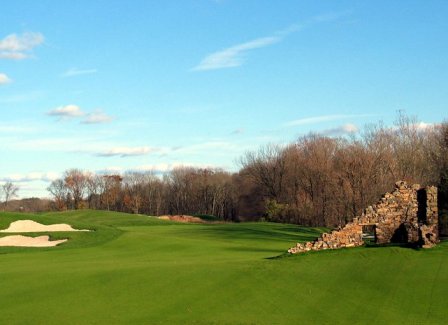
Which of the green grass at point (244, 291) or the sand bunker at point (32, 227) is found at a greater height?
the sand bunker at point (32, 227)

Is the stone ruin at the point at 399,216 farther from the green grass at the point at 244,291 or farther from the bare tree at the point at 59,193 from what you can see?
the bare tree at the point at 59,193

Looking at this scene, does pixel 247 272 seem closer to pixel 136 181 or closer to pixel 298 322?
pixel 298 322

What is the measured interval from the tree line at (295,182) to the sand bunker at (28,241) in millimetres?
25937

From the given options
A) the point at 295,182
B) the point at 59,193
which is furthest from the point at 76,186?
the point at 295,182

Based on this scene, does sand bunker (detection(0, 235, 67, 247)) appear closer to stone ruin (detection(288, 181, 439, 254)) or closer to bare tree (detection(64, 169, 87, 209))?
stone ruin (detection(288, 181, 439, 254))

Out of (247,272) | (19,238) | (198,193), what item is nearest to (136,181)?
(198,193)

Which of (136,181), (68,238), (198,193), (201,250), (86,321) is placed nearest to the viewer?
(86,321)

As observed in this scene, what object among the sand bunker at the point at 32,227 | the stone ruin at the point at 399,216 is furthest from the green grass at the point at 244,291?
the sand bunker at the point at 32,227

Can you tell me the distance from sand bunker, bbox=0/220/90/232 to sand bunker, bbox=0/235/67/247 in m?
2.63

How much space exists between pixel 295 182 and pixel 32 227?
157 feet

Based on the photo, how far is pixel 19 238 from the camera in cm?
3744

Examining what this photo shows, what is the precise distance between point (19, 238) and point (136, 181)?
9746cm

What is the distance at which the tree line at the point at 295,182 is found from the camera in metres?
62.2

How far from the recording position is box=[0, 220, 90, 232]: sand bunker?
4031 cm
